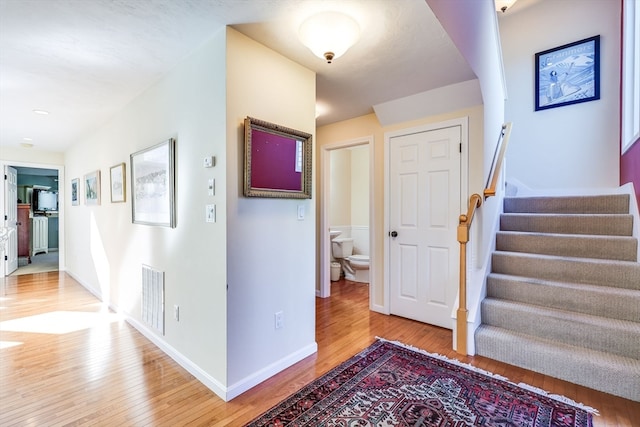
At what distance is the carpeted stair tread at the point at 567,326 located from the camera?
2.00 metres

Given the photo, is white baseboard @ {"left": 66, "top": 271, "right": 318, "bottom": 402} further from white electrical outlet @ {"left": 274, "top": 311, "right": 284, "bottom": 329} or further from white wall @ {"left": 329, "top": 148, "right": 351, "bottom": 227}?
white wall @ {"left": 329, "top": 148, "right": 351, "bottom": 227}

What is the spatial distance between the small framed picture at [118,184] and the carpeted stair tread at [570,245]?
3.94 m

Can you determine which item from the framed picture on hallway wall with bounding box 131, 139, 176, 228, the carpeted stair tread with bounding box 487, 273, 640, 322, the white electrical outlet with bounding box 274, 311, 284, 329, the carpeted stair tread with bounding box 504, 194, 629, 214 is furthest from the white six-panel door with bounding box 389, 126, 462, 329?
the framed picture on hallway wall with bounding box 131, 139, 176, 228

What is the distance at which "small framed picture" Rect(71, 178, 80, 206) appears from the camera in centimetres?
482

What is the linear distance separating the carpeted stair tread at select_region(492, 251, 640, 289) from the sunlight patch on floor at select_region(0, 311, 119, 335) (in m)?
4.03

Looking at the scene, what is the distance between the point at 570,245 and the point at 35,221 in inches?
412

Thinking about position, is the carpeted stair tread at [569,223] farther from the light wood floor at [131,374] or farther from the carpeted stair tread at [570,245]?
the light wood floor at [131,374]

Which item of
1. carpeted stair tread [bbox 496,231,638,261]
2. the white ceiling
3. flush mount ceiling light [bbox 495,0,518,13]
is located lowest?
carpeted stair tread [bbox 496,231,638,261]

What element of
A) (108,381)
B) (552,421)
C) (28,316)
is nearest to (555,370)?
(552,421)

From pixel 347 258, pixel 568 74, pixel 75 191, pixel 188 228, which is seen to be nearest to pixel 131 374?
pixel 188 228

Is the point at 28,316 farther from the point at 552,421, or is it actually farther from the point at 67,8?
the point at 552,421

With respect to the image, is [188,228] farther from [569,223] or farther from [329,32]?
[569,223]

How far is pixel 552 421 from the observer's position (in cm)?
161

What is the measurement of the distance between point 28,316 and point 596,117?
22.3 feet
